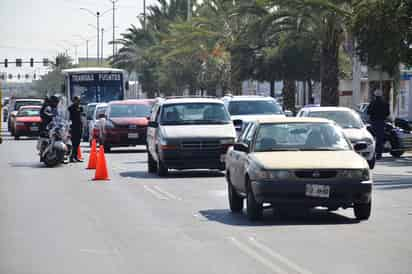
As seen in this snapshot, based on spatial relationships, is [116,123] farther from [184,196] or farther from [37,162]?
[184,196]

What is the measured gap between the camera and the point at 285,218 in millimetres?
16484

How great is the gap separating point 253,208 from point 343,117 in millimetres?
13552

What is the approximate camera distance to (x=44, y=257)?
12.4 meters

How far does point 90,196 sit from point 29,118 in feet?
112

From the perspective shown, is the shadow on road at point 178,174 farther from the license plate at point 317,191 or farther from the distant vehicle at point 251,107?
the license plate at point 317,191

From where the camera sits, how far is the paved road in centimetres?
1175

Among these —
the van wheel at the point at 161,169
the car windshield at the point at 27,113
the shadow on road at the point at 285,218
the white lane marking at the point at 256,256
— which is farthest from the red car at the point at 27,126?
the white lane marking at the point at 256,256

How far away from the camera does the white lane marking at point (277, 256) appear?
443 inches

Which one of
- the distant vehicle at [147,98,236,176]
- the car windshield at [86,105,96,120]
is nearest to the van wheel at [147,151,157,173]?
the distant vehicle at [147,98,236,176]

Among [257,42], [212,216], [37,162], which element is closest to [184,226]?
[212,216]

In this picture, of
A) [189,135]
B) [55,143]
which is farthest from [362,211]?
[55,143]

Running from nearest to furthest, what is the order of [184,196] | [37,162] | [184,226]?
[184,226], [184,196], [37,162]

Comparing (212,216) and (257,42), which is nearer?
(212,216)

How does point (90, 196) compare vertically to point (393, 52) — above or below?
below
